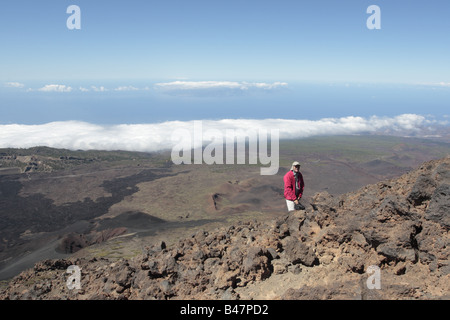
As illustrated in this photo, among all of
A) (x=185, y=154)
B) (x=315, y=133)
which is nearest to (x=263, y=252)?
(x=185, y=154)

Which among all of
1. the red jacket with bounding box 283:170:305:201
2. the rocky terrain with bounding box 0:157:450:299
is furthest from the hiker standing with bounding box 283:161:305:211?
the rocky terrain with bounding box 0:157:450:299

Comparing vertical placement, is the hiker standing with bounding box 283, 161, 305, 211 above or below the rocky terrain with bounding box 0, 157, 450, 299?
above

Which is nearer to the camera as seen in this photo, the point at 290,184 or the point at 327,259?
the point at 327,259

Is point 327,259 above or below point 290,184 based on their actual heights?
below

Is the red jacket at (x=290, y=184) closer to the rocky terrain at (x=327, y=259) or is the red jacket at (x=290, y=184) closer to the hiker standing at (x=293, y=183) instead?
the hiker standing at (x=293, y=183)

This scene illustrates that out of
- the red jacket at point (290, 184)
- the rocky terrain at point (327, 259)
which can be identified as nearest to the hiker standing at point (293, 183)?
the red jacket at point (290, 184)

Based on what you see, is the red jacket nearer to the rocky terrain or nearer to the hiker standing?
the hiker standing

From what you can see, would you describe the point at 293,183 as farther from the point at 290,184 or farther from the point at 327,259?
the point at 327,259

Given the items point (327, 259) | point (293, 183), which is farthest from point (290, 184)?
point (327, 259)
